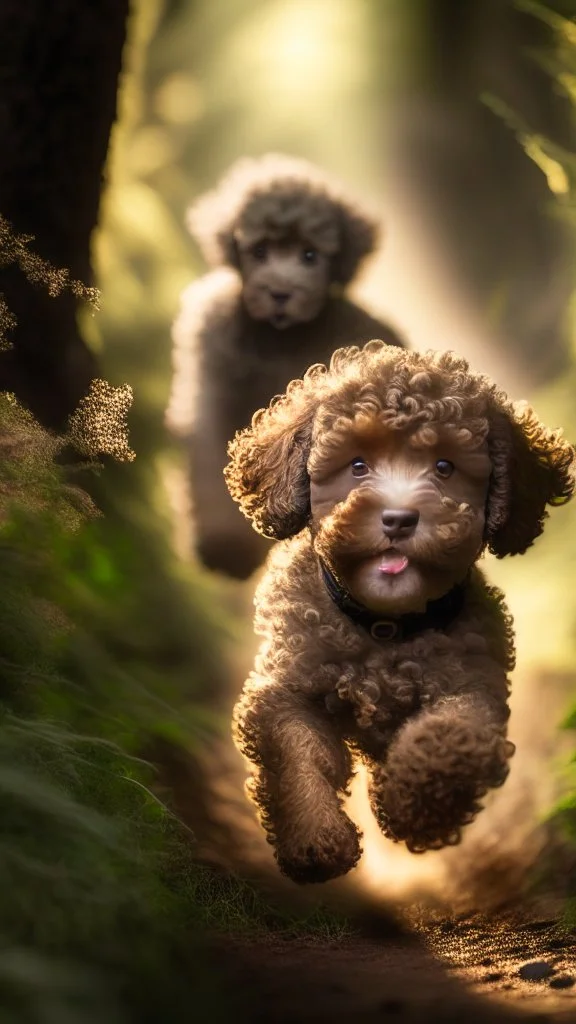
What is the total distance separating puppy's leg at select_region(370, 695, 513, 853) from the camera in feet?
5.92

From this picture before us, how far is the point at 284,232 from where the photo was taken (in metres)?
2.33

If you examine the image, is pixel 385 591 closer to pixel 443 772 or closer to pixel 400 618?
pixel 400 618

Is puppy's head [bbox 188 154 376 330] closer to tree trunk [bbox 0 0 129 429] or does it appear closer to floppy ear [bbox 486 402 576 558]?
tree trunk [bbox 0 0 129 429]

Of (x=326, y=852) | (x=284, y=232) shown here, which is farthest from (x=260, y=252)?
(x=326, y=852)

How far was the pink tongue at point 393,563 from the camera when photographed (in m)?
1.81

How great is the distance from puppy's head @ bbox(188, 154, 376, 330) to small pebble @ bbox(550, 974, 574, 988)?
1.32 metres

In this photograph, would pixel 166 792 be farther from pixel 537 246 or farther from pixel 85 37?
pixel 85 37

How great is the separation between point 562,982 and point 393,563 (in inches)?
30.2

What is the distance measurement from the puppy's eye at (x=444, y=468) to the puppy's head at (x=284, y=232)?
1.90 ft

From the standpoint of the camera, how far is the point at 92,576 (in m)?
2.26

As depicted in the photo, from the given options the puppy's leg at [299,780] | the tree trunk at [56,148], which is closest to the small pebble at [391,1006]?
the puppy's leg at [299,780]

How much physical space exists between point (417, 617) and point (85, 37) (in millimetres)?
1378

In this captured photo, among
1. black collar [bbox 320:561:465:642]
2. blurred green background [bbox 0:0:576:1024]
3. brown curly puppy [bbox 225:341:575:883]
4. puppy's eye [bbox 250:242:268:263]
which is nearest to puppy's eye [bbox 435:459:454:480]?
brown curly puppy [bbox 225:341:575:883]

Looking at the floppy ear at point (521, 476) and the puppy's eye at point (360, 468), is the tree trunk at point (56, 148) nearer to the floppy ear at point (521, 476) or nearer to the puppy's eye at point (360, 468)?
the puppy's eye at point (360, 468)
